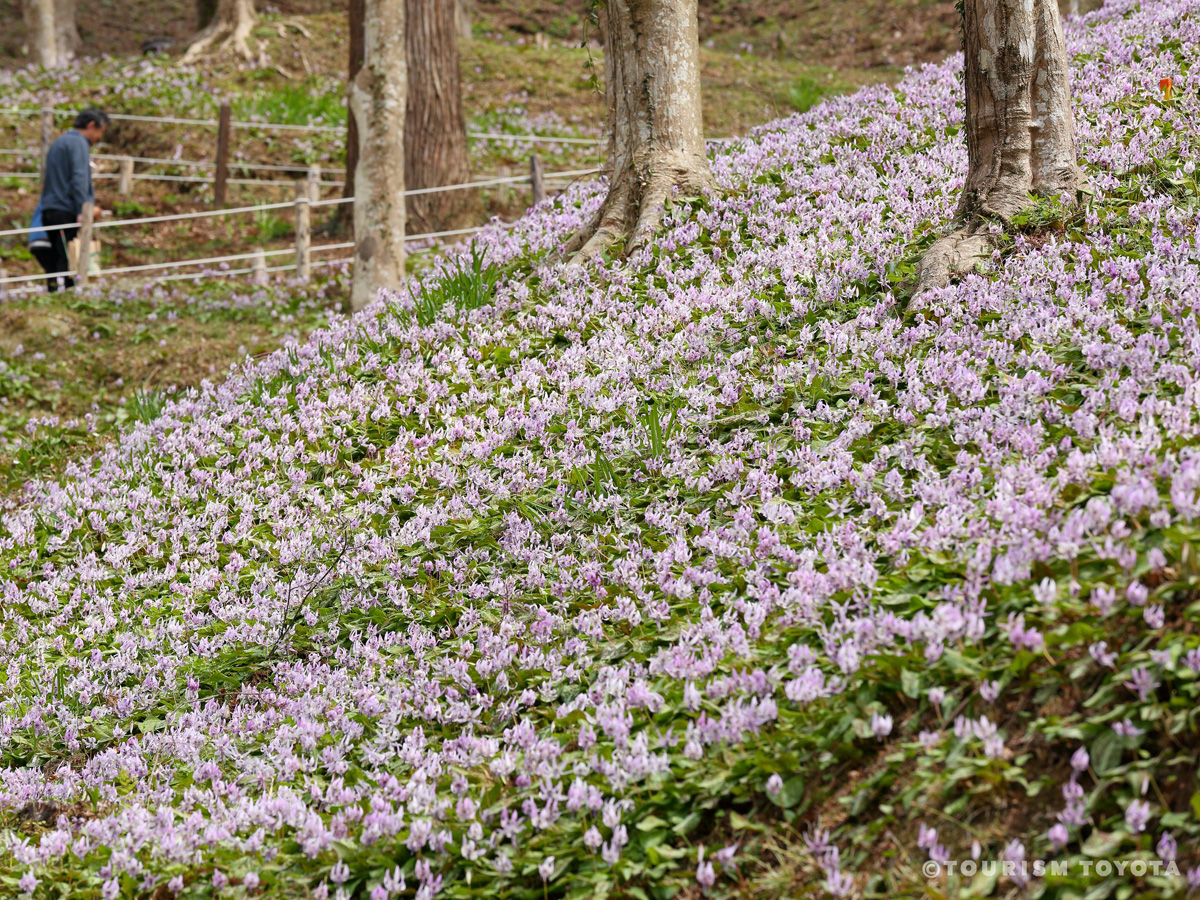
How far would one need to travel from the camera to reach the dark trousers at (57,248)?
13.0 meters

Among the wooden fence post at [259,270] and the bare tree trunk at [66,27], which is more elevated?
the bare tree trunk at [66,27]

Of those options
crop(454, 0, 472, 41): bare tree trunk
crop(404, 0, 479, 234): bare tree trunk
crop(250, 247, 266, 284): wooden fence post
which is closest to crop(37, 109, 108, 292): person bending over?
crop(250, 247, 266, 284): wooden fence post

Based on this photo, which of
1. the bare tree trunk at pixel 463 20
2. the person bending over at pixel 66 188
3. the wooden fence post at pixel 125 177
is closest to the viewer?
the person bending over at pixel 66 188

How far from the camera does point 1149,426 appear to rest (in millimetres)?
3404

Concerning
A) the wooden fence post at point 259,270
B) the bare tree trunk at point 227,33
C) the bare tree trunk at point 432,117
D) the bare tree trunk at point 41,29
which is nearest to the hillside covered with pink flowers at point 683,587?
the wooden fence post at point 259,270

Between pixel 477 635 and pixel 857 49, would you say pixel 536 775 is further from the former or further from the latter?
pixel 857 49

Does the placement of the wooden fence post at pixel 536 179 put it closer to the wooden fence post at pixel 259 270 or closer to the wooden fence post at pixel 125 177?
the wooden fence post at pixel 259 270

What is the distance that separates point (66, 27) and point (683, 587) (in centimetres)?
3303

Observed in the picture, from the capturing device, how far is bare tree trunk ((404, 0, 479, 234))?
14.6 metres

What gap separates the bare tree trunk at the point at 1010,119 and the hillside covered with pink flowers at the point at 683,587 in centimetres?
23

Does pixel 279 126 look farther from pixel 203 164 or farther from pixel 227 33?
pixel 227 33

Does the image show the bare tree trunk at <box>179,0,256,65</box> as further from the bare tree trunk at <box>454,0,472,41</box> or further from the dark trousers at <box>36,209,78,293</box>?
the dark trousers at <box>36,209,78,293</box>

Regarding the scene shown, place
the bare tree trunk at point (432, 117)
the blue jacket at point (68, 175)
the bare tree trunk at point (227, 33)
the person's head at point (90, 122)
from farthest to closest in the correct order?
the bare tree trunk at point (227, 33) → the bare tree trunk at point (432, 117) → the blue jacket at point (68, 175) → the person's head at point (90, 122)

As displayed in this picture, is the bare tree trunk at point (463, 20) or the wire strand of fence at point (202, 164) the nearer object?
the wire strand of fence at point (202, 164)
